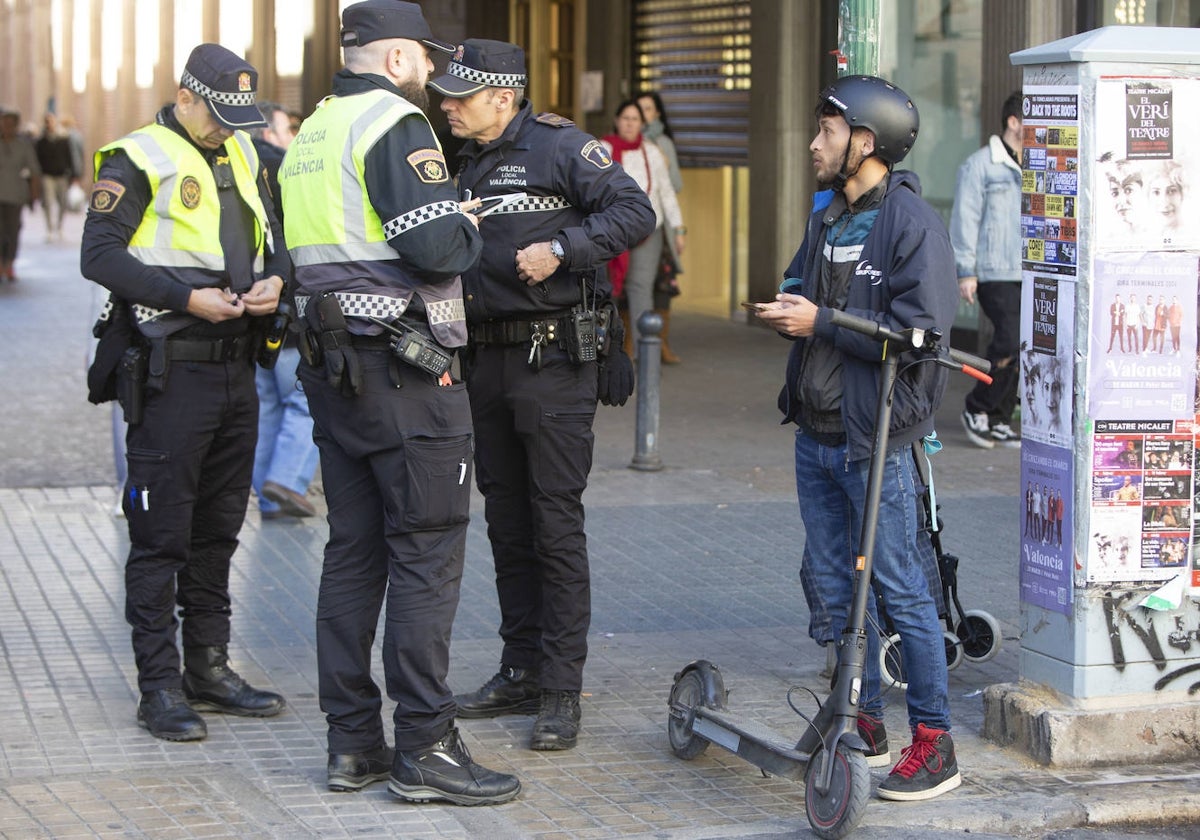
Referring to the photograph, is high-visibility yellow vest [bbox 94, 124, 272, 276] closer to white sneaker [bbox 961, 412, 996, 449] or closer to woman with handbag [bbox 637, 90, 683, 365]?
white sneaker [bbox 961, 412, 996, 449]

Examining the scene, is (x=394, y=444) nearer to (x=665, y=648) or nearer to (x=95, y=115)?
(x=665, y=648)

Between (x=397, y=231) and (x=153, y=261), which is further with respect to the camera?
(x=153, y=261)

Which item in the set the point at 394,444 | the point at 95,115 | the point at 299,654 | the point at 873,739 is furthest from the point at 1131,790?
the point at 95,115

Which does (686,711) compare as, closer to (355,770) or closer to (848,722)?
(848,722)

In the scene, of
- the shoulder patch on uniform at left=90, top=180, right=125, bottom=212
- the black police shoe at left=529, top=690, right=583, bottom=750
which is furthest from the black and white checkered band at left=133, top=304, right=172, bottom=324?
the black police shoe at left=529, top=690, right=583, bottom=750

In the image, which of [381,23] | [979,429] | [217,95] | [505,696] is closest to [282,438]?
[505,696]

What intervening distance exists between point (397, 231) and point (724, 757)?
6.32ft

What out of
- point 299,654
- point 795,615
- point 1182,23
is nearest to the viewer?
point 299,654

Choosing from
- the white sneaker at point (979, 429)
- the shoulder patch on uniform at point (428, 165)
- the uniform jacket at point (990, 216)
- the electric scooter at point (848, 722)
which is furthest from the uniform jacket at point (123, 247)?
the white sneaker at point (979, 429)

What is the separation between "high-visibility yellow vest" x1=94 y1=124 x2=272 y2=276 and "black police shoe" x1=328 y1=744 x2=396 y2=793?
5.25ft

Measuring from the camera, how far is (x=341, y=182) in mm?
4965

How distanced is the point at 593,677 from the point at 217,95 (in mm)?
2351

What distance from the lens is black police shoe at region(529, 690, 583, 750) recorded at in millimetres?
5547

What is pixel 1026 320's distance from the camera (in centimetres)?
549
